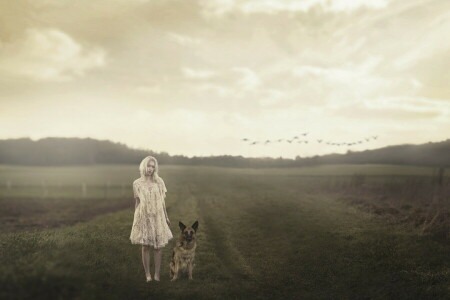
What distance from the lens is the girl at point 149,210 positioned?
38.7ft

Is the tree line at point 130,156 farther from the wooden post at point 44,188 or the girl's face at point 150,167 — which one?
the girl's face at point 150,167

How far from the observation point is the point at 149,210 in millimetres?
11898

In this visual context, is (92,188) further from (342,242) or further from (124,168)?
(342,242)

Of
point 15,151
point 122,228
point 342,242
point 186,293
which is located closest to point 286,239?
point 342,242

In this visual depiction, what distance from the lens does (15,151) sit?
111 metres

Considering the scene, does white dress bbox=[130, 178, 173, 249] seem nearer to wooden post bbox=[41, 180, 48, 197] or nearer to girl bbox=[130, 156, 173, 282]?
girl bbox=[130, 156, 173, 282]

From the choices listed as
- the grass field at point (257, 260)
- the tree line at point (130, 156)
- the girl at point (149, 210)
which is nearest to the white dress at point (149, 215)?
the girl at point (149, 210)

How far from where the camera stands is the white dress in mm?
11805

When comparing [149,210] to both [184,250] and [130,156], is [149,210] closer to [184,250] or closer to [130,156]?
[184,250]

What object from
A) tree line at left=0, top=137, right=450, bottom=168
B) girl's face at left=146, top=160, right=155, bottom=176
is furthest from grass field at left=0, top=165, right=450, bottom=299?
tree line at left=0, top=137, right=450, bottom=168

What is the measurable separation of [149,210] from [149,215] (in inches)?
7.3

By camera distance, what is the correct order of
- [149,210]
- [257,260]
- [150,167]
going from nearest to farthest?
[150,167] < [149,210] < [257,260]

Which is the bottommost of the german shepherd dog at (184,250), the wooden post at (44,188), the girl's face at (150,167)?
the wooden post at (44,188)

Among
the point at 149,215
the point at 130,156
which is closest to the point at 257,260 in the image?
the point at 149,215
